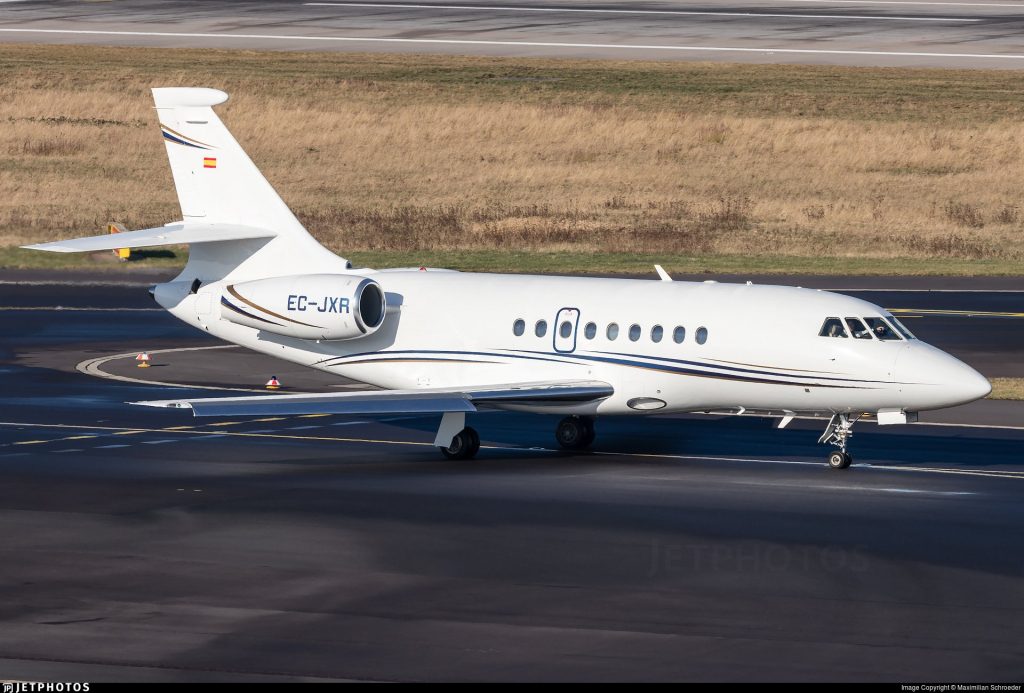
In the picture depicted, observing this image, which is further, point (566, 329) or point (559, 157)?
point (559, 157)

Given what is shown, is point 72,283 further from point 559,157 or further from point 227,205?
point 559,157

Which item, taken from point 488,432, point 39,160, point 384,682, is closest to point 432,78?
point 39,160

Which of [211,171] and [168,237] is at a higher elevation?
[211,171]

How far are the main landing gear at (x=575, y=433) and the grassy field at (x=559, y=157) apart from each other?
29.5 meters

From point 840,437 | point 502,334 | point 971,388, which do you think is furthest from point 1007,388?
point 502,334

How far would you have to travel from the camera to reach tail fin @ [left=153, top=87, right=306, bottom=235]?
33.5m

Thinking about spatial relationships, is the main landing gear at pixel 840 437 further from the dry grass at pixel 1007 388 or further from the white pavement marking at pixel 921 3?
the white pavement marking at pixel 921 3

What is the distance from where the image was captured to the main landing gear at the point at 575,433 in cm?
3216

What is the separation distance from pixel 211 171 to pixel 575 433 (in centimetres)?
882

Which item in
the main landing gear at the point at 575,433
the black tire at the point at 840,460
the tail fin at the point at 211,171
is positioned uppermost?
the tail fin at the point at 211,171

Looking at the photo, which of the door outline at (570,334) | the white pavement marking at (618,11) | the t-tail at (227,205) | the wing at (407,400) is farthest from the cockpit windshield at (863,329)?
the white pavement marking at (618,11)

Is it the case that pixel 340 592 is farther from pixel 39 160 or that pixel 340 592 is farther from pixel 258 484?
pixel 39 160

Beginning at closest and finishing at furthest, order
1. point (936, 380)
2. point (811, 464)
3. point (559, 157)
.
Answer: point (936, 380) → point (811, 464) → point (559, 157)

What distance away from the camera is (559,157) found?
82875 millimetres
